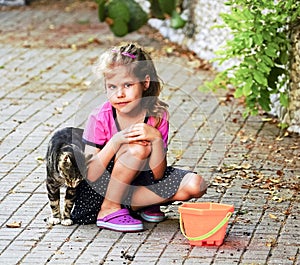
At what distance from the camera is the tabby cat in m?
5.28

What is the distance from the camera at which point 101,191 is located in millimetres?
5488

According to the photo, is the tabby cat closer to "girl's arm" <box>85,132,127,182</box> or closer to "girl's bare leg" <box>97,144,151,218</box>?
"girl's arm" <box>85,132,127,182</box>

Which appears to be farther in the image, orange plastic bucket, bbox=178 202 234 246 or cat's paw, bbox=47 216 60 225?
cat's paw, bbox=47 216 60 225

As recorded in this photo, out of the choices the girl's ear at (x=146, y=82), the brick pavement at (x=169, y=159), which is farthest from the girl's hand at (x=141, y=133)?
the brick pavement at (x=169, y=159)

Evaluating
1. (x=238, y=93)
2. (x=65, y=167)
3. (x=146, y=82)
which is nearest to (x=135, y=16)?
(x=238, y=93)

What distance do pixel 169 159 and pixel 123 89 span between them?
165 cm

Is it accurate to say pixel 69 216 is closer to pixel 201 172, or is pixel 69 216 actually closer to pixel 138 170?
pixel 138 170

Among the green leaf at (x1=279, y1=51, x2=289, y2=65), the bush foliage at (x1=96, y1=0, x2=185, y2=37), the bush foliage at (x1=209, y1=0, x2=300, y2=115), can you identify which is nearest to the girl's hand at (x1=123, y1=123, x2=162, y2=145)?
the bush foliage at (x1=209, y1=0, x2=300, y2=115)

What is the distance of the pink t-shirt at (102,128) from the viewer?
5.44 metres

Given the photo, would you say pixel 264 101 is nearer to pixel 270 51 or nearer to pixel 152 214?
pixel 270 51

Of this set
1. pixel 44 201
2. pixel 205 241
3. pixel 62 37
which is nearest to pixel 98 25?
pixel 62 37

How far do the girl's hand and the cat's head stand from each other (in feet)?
0.97

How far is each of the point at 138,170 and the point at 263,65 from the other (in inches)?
88.8

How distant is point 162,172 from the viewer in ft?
18.0
